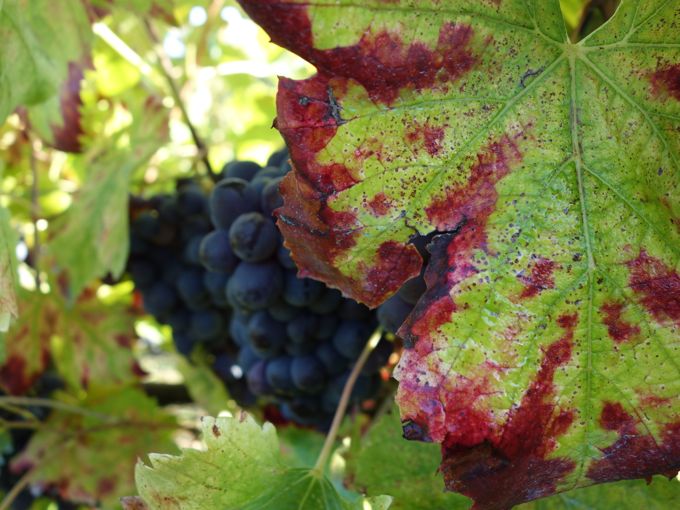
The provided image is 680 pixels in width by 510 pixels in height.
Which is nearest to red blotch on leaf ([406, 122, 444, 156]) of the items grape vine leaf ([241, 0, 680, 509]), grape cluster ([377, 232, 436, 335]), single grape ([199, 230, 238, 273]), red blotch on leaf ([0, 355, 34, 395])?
grape vine leaf ([241, 0, 680, 509])

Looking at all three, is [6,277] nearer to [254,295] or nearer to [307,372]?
[254,295]

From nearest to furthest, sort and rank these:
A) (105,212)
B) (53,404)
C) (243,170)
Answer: (243,170) < (105,212) < (53,404)

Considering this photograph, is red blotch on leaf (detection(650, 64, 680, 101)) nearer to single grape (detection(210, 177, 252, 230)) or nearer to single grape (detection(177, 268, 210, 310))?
single grape (detection(210, 177, 252, 230))

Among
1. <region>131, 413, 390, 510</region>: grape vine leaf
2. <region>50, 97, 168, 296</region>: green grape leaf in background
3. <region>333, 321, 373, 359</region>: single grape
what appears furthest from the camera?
<region>50, 97, 168, 296</region>: green grape leaf in background

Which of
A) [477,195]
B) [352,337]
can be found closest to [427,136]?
[477,195]

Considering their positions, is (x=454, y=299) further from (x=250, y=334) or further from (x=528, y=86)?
(x=250, y=334)

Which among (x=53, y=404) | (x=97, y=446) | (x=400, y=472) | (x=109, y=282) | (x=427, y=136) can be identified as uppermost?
(x=427, y=136)

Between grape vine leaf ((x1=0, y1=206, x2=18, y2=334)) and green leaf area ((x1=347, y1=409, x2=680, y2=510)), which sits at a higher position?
grape vine leaf ((x1=0, y1=206, x2=18, y2=334))
